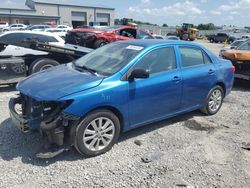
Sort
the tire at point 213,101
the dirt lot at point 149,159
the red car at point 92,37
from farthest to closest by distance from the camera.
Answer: the red car at point 92,37 → the tire at point 213,101 → the dirt lot at point 149,159

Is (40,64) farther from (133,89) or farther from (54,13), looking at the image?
(54,13)

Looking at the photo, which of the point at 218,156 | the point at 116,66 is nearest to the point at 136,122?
the point at 116,66

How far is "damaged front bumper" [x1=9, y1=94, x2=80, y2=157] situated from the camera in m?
3.61

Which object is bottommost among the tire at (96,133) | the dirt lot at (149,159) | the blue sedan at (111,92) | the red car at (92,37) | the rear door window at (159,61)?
the dirt lot at (149,159)

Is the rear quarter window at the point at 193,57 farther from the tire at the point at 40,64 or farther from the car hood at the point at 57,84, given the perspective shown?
the tire at the point at 40,64

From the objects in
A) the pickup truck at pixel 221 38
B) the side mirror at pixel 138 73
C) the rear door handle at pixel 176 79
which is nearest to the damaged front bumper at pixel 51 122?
the side mirror at pixel 138 73

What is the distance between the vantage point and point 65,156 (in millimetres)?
Answer: 3975

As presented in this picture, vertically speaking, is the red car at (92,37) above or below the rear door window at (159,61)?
above

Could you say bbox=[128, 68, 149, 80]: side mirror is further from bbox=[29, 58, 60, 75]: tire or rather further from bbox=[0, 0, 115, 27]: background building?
bbox=[0, 0, 115, 27]: background building

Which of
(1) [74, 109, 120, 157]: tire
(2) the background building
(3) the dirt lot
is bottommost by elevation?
(3) the dirt lot

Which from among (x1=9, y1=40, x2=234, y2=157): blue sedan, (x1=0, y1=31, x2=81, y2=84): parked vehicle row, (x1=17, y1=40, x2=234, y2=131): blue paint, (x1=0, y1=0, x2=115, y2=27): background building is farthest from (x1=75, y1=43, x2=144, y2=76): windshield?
(x1=0, y1=0, x2=115, y2=27): background building

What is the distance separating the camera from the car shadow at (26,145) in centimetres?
388

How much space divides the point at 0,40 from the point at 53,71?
12.6 ft

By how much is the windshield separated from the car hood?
0.26 meters
